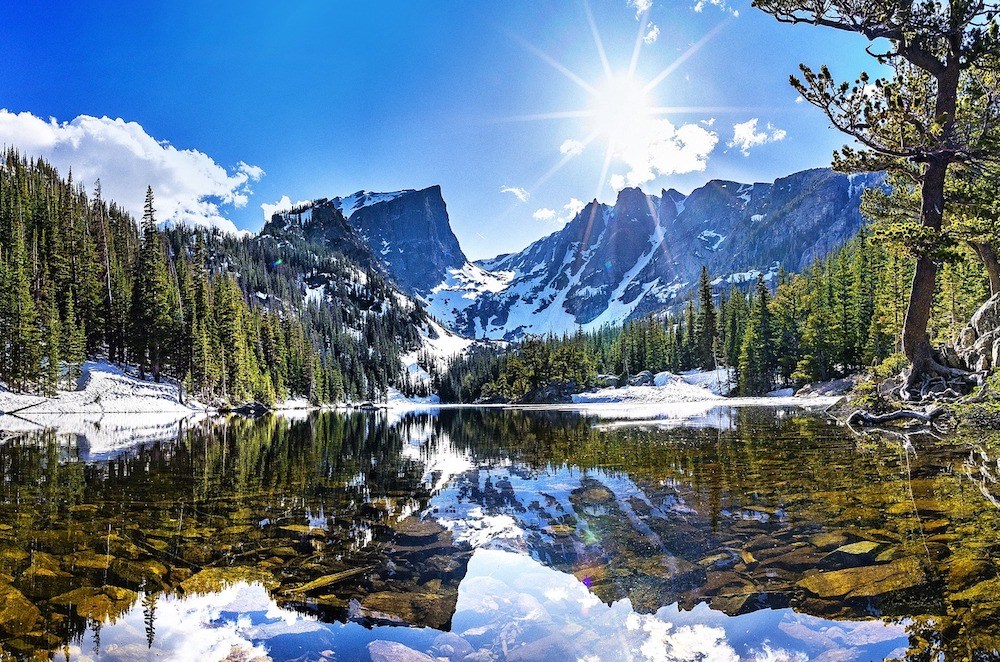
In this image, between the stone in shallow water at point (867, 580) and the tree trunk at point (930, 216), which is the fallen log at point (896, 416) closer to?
the tree trunk at point (930, 216)

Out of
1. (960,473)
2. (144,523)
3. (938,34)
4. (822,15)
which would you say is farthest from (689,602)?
(938,34)

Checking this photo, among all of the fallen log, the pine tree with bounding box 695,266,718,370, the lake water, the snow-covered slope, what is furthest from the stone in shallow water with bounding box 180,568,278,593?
the pine tree with bounding box 695,266,718,370

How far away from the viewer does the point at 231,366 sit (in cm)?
7931

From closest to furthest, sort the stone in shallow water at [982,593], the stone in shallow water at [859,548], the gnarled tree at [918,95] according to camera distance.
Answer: the stone in shallow water at [982,593], the stone in shallow water at [859,548], the gnarled tree at [918,95]

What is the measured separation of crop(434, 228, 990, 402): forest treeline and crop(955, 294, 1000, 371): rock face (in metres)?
2.01

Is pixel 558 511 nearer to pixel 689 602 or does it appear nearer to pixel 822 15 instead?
pixel 689 602

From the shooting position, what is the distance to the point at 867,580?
195 inches

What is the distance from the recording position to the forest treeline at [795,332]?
36.4m

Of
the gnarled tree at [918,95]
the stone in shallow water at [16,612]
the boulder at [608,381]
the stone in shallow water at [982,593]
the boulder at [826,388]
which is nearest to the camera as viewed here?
the stone in shallow water at [982,593]

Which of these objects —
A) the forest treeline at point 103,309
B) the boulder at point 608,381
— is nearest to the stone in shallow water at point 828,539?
the forest treeline at point 103,309

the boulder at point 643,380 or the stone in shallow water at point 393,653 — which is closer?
the stone in shallow water at point 393,653

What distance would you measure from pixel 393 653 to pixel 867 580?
15.2 feet

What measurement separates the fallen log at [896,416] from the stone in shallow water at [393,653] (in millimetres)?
18642

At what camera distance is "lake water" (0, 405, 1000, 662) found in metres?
4.36
